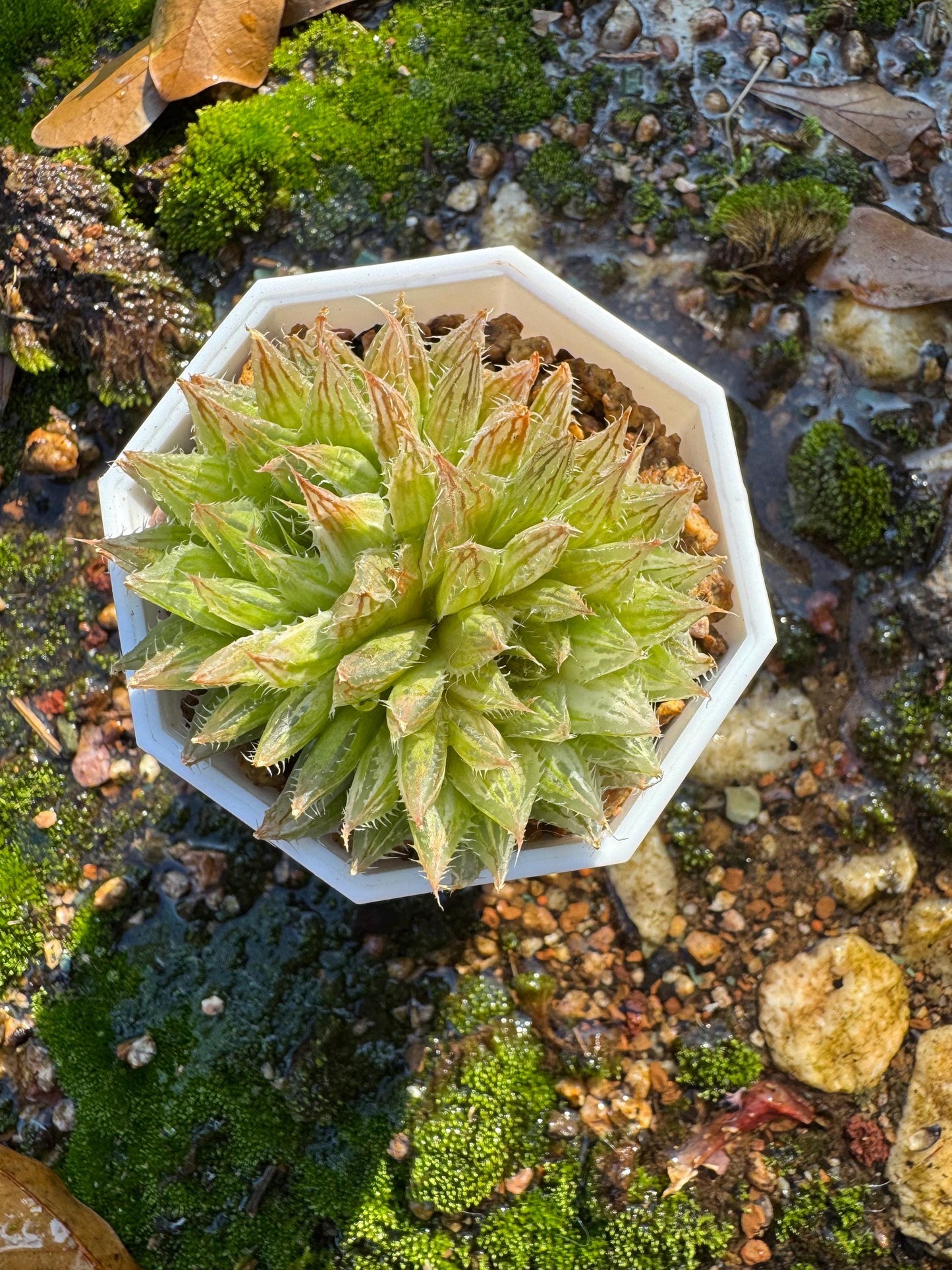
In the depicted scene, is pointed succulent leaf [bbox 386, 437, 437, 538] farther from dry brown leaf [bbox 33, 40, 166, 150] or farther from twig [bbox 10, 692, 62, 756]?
dry brown leaf [bbox 33, 40, 166, 150]

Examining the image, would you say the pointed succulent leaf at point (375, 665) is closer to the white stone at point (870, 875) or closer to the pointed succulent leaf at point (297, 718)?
the pointed succulent leaf at point (297, 718)

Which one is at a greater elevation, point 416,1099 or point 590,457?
point 590,457

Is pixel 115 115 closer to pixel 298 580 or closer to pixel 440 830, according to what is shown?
pixel 298 580

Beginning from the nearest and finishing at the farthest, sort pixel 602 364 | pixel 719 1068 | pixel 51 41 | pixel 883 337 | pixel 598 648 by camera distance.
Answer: pixel 598 648, pixel 602 364, pixel 719 1068, pixel 883 337, pixel 51 41

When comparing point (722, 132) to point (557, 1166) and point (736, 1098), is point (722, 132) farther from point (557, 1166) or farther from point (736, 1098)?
point (557, 1166)

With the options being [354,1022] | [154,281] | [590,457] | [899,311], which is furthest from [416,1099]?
[899,311]

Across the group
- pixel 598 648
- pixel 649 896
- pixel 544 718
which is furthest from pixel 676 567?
pixel 649 896

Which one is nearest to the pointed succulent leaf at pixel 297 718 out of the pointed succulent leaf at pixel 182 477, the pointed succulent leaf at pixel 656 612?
the pointed succulent leaf at pixel 182 477
